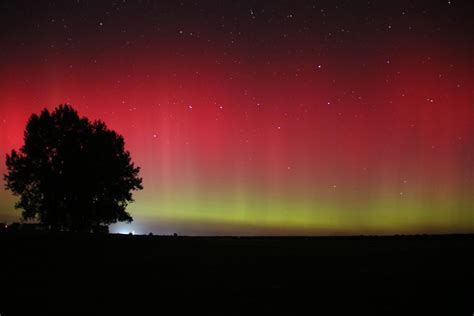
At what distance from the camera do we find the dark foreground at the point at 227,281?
30.6 feet

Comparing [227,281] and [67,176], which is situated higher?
[67,176]

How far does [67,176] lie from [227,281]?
23.6 m

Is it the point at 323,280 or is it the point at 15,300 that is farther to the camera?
the point at 323,280

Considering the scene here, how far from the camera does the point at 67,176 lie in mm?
32031

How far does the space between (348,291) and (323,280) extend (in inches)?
62.9

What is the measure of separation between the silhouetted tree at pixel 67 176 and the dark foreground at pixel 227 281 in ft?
44.8

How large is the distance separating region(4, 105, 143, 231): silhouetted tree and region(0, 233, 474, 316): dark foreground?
13.7m

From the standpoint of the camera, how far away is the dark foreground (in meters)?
9.33

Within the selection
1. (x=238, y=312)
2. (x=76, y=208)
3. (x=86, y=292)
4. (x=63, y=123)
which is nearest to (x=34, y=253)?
(x=86, y=292)

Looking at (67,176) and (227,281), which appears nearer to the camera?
(227,281)

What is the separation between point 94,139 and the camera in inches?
1337

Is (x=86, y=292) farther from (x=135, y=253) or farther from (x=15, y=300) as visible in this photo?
(x=135, y=253)

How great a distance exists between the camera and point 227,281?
1223cm

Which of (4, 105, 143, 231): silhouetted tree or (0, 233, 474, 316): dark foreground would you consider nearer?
(0, 233, 474, 316): dark foreground
